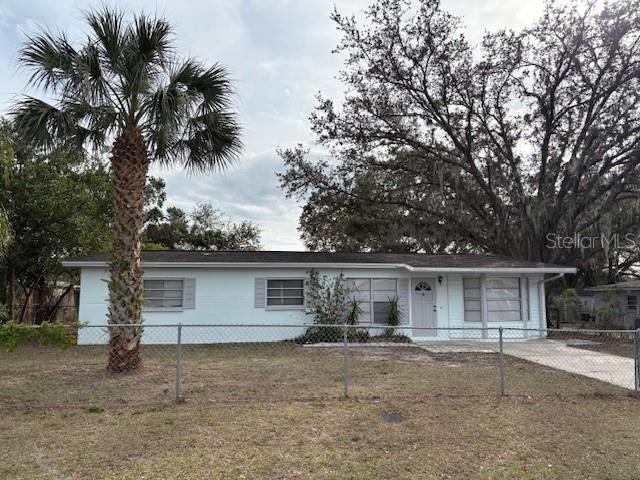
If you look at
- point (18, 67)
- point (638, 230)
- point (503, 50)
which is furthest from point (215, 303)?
point (638, 230)

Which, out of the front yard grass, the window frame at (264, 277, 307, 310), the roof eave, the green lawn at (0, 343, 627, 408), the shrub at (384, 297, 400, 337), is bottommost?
the front yard grass

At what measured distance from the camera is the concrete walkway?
8.61 metres

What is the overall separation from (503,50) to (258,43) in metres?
11.8

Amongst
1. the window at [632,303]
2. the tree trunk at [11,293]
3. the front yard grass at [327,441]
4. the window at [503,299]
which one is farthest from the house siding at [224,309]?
the window at [632,303]

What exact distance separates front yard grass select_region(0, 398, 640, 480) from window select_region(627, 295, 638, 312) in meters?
19.0

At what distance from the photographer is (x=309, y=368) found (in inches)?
358

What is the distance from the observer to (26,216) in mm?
14484

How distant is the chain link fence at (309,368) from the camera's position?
22.2ft

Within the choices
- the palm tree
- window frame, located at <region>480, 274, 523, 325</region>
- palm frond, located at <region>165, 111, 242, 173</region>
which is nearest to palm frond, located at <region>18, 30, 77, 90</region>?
the palm tree

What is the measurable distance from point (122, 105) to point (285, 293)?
7.57m

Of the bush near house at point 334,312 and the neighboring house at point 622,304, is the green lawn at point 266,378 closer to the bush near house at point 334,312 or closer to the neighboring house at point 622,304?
the bush near house at point 334,312

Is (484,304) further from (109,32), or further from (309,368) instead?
(109,32)

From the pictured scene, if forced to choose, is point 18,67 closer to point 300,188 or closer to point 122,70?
point 122,70

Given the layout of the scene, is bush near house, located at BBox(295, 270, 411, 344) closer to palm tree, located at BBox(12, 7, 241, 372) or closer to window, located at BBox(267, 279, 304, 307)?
Result: window, located at BBox(267, 279, 304, 307)
